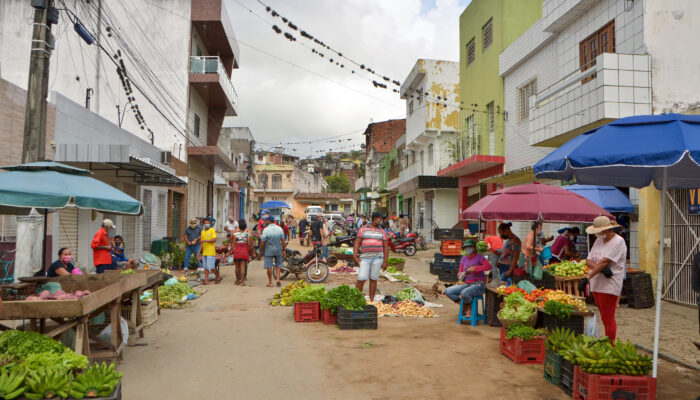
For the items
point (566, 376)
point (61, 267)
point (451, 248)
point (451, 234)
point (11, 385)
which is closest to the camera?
point (11, 385)

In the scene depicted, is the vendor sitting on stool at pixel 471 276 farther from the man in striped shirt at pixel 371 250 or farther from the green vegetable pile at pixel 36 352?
the green vegetable pile at pixel 36 352

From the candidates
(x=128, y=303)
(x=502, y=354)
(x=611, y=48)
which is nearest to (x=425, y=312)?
(x=502, y=354)

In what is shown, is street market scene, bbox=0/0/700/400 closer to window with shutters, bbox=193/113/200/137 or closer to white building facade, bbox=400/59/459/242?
window with shutters, bbox=193/113/200/137

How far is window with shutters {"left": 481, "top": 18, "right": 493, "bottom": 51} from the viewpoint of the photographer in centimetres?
1930

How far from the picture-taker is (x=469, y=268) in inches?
316

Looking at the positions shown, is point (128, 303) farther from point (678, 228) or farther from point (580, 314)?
point (678, 228)

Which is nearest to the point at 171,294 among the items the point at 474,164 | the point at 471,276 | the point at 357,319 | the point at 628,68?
the point at 357,319

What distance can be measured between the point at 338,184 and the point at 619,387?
8259cm

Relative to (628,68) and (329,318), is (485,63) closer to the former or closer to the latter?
(628,68)

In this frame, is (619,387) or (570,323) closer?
(619,387)

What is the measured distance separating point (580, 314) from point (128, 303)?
6.68 metres

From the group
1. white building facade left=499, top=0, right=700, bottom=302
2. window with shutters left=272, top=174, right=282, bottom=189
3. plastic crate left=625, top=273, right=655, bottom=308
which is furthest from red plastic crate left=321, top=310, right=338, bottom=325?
window with shutters left=272, top=174, right=282, bottom=189

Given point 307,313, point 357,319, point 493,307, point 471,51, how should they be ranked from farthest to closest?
point 471,51
point 307,313
point 493,307
point 357,319

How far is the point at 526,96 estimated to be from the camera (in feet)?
55.2
